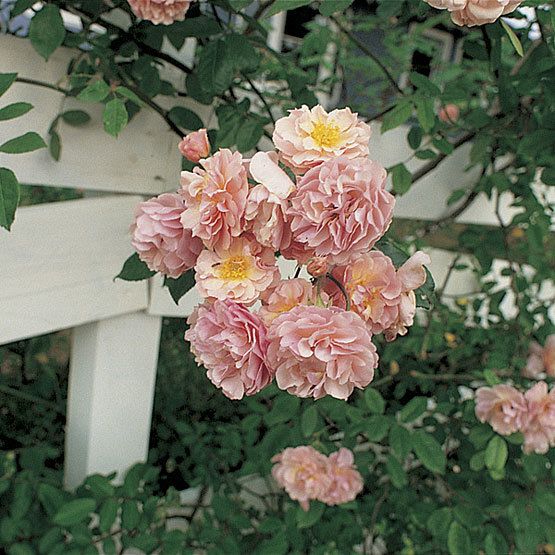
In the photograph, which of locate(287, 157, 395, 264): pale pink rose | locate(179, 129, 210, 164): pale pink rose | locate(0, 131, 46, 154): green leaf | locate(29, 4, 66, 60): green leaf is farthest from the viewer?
locate(29, 4, 66, 60): green leaf

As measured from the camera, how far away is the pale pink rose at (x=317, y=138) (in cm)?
52

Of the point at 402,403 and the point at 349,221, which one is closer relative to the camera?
the point at 349,221

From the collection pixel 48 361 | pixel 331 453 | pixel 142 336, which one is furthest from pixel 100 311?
pixel 48 361

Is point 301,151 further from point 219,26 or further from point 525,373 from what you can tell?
point 525,373

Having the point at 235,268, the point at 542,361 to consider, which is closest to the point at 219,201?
the point at 235,268

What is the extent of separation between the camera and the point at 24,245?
0.91 meters

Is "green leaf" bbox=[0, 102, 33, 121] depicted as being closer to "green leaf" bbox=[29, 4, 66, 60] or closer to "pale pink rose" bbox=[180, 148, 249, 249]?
"green leaf" bbox=[29, 4, 66, 60]

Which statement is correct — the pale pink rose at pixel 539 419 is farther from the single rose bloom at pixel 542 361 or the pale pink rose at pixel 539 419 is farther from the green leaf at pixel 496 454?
the single rose bloom at pixel 542 361

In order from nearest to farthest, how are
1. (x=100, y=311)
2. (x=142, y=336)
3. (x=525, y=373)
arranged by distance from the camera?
(x=100, y=311), (x=142, y=336), (x=525, y=373)

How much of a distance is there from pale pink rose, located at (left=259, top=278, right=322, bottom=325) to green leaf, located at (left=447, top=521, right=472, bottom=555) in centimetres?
66

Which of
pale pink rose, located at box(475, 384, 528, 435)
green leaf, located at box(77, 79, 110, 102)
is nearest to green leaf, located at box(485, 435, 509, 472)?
pale pink rose, located at box(475, 384, 528, 435)

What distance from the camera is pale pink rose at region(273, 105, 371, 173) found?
522 millimetres

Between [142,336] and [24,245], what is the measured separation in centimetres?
29

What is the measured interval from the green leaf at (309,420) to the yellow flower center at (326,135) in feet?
1.97
